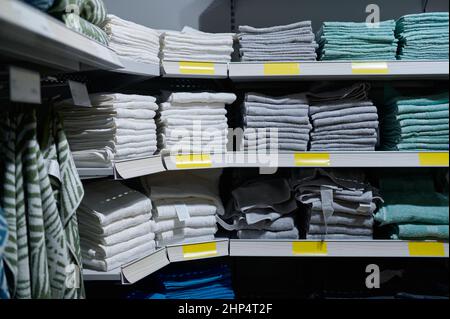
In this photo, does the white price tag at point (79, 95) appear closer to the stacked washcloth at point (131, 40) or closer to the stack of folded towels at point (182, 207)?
the stacked washcloth at point (131, 40)

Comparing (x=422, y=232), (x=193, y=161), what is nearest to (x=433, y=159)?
(x=422, y=232)

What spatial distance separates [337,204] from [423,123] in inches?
18.2

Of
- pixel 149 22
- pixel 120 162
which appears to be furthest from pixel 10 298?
pixel 149 22

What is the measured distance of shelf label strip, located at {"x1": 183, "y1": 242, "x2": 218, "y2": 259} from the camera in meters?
1.48

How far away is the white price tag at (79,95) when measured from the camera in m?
1.09

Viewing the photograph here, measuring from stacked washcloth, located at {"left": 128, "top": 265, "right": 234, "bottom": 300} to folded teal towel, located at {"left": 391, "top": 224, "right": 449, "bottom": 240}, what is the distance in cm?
74

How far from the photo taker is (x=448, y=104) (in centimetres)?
151

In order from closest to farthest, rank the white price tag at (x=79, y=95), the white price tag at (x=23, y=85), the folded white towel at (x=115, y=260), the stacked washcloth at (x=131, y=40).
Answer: the white price tag at (x=23, y=85)
the white price tag at (x=79, y=95)
the folded white towel at (x=115, y=260)
the stacked washcloth at (x=131, y=40)

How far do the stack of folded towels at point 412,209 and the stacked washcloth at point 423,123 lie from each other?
0.58ft

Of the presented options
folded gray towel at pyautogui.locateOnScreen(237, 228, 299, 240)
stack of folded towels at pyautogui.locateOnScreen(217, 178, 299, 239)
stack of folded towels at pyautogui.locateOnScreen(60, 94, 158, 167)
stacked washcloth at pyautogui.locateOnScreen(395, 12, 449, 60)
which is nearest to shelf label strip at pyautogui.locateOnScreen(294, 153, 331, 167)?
stack of folded towels at pyautogui.locateOnScreen(217, 178, 299, 239)

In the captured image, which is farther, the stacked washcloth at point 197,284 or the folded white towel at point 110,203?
the stacked washcloth at point 197,284

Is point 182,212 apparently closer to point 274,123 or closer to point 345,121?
point 274,123

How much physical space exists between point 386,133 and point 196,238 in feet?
3.03

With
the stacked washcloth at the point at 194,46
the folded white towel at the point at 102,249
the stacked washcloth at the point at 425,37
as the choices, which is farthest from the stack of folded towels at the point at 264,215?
the stacked washcloth at the point at 425,37
